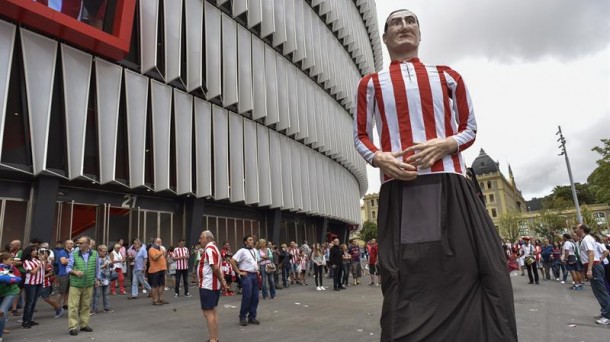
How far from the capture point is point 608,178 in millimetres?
34062

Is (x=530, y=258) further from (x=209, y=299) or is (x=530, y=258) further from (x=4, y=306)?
(x=4, y=306)

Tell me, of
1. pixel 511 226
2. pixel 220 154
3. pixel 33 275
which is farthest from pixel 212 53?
pixel 511 226

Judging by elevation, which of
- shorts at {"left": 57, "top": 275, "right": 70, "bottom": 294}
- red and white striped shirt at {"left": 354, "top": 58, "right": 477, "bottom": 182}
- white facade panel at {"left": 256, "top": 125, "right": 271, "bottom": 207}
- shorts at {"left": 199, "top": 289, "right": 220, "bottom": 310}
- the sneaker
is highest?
white facade panel at {"left": 256, "top": 125, "right": 271, "bottom": 207}

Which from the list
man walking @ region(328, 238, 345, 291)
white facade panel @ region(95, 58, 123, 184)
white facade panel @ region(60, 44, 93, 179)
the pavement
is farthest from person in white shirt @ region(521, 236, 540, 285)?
white facade panel @ region(60, 44, 93, 179)

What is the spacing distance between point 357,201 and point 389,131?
40889 millimetres

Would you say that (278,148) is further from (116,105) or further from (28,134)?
(28,134)

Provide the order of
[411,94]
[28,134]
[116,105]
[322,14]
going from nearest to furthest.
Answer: [411,94] → [28,134] → [116,105] → [322,14]

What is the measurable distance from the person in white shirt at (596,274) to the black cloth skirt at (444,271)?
27.8ft

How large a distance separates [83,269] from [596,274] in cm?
1143

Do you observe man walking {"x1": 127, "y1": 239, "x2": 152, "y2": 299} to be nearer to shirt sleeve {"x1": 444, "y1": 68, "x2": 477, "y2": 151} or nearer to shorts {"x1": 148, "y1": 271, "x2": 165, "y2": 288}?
shorts {"x1": 148, "y1": 271, "x2": 165, "y2": 288}

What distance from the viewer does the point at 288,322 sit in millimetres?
9383

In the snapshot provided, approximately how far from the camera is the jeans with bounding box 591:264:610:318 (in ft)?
28.1

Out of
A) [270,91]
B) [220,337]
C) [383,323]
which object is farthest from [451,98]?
[270,91]

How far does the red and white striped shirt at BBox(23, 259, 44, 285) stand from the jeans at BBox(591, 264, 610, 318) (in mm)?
12849
